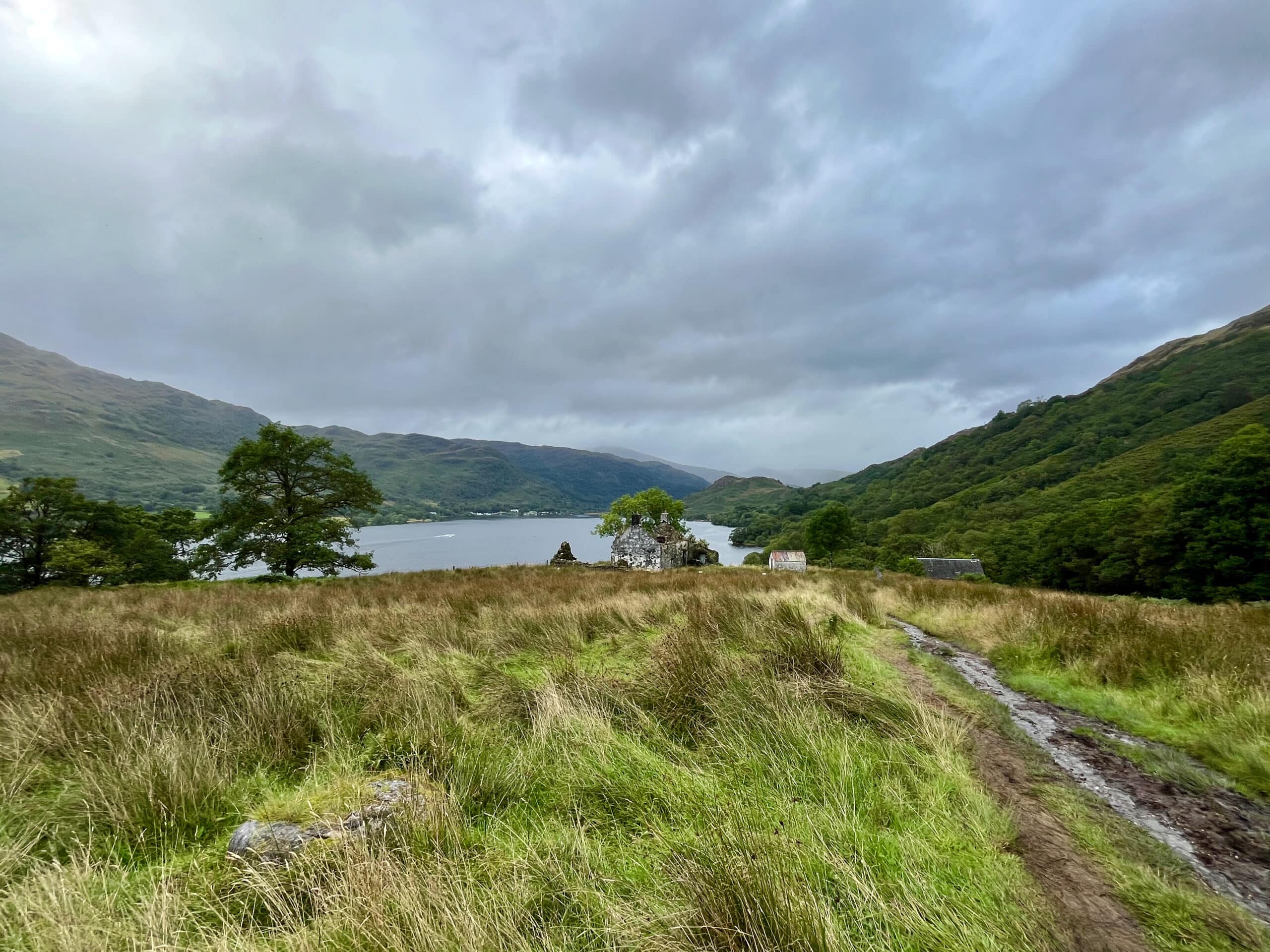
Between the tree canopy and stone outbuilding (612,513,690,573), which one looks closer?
the tree canopy

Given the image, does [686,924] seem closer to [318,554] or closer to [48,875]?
[48,875]

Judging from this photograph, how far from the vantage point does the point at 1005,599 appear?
10938 mm

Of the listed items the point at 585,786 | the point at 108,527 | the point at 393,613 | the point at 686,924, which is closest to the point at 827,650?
the point at 585,786

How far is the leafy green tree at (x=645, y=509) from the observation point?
215 ft

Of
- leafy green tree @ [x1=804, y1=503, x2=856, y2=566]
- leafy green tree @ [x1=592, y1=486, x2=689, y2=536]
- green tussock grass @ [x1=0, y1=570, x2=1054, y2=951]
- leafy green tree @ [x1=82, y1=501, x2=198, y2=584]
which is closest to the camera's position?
green tussock grass @ [x1=0, y1=570, x2=1054, y2=951]

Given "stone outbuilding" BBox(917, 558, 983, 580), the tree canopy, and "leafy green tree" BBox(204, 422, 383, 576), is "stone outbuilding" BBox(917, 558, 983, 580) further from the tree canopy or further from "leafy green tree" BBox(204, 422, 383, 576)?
the tree canopy

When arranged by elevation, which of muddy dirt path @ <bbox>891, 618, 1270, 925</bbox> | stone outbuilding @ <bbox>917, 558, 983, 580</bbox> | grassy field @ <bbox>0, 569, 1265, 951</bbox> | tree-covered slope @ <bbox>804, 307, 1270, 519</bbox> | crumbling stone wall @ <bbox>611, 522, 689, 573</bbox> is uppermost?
tree-covered slope @ <bbox>804, 307, 1270, 519</bbox>

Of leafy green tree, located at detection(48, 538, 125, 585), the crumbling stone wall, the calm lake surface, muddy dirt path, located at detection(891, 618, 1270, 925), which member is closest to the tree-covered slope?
the calm lake surface

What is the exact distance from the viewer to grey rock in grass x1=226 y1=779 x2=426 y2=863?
2.50 m

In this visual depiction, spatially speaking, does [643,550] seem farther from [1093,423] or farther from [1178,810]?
[1093,423]

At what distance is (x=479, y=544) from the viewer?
3866 inches

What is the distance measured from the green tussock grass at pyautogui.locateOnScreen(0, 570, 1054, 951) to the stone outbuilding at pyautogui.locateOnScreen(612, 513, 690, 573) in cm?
3398

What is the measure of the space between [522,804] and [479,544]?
100538 mm

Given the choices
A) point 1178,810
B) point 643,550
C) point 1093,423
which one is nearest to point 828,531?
point 643,550
